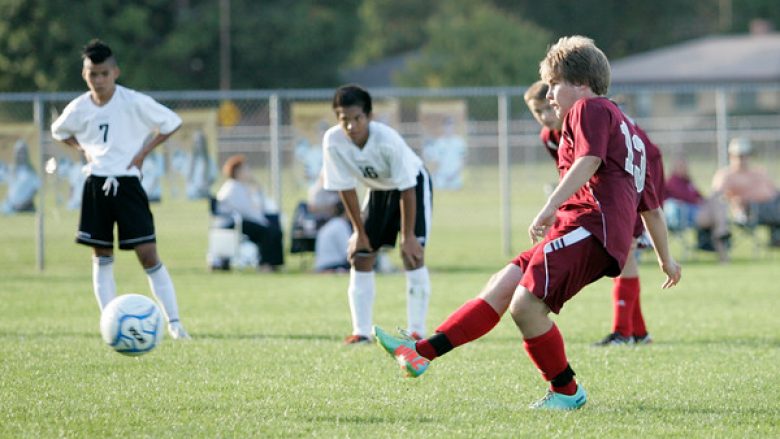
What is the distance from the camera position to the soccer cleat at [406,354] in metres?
6.04

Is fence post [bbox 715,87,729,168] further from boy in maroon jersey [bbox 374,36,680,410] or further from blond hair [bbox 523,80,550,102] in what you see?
boy in maroon jersey [bbox 374,36,680,410]

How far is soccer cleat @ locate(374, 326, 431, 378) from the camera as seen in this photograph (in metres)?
6.04

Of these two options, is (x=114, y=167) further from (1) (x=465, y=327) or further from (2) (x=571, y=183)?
(2) (x=571, y=183)

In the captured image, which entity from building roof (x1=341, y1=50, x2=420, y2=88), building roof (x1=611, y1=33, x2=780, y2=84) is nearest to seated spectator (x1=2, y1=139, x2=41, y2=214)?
building roof (x1=611, y1=33, x2=780, y2=84)

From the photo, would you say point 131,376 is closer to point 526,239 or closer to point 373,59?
point 526,239

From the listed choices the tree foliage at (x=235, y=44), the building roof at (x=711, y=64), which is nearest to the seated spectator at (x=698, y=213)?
the tree foliage at (x=235, y=44)

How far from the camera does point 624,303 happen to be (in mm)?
8797

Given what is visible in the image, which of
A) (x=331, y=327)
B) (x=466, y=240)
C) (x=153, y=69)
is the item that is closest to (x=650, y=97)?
(x=153, y=69)

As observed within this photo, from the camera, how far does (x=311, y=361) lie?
7.89 meters

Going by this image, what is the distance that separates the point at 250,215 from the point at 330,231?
1099 millimetres

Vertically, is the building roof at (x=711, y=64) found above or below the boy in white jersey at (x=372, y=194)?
above

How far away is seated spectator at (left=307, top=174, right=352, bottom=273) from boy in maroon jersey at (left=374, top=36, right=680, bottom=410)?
359 inches

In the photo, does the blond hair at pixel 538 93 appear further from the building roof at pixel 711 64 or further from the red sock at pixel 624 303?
the building roof at pixel 711 64

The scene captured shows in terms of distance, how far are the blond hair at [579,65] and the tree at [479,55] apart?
1642 inches
